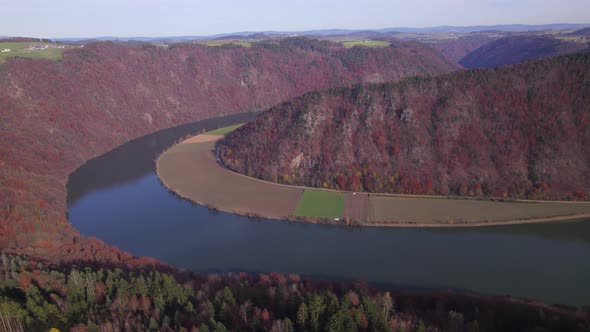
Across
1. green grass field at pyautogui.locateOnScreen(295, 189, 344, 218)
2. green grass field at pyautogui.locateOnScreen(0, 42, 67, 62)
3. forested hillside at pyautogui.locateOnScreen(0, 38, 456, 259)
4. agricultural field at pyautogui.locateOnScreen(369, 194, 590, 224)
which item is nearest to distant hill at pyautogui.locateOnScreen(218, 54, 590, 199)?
agricultural field at pyautogui.locateOnScreen(369, 194, 590, 224)

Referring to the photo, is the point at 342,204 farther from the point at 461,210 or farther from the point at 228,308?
the point at 228,308

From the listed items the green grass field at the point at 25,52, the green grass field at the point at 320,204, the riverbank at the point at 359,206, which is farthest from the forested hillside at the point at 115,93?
the green grass field at the point at 320,204

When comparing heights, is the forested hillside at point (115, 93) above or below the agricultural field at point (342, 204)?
above

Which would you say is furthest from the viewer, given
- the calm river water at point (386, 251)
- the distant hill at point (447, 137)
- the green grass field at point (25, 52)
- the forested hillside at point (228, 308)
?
the green grass field at point (25, 52)

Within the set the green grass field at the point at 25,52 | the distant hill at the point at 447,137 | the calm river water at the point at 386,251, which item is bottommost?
the calm river water at the point at 386,251

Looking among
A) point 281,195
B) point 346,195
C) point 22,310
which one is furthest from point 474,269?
point 22,310

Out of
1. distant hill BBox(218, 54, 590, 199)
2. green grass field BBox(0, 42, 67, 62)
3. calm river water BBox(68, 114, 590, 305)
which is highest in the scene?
green grass field BBox(0, 42, 67, 62)

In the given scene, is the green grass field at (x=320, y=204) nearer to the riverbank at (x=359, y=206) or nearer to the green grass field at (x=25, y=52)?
the riverbank at (x=359, y=206)

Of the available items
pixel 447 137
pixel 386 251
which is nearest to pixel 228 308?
pixel 386 251

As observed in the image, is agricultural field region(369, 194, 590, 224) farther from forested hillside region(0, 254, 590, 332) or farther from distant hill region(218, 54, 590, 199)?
forested hillside region(0, 254, 590, 332)
